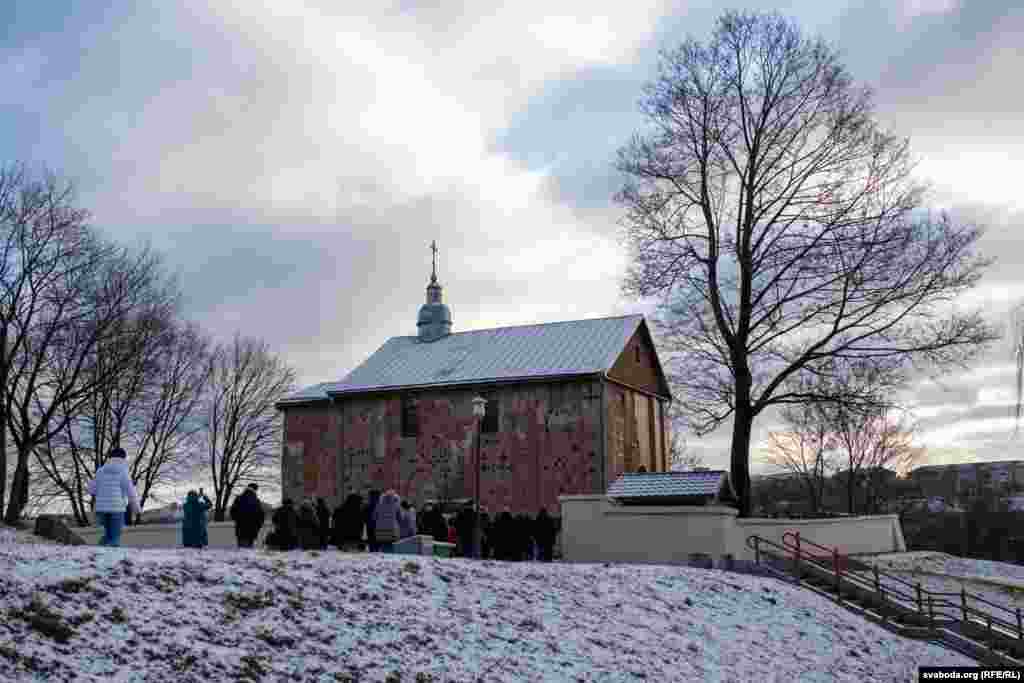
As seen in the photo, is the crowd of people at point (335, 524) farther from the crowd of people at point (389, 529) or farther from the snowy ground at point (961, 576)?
the snowy ground at point (961, 576)

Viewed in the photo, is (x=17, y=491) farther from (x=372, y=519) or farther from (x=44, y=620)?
(x=44, y=620)

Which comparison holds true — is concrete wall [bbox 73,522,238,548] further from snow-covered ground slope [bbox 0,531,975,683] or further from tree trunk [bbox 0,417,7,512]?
snow-covered ground slope [bbox 0,531,975,683]

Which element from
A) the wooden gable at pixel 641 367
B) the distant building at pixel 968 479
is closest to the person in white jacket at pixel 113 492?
the wooden gable at pixel 641 367

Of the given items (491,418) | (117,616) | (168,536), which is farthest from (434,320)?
(117,616)

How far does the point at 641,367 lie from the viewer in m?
36.9

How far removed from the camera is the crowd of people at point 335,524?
15719 mm

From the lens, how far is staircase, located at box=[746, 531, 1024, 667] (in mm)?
19703

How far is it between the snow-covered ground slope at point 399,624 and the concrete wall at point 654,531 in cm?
335

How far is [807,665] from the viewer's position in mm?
16172

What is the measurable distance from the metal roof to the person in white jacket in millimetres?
11402

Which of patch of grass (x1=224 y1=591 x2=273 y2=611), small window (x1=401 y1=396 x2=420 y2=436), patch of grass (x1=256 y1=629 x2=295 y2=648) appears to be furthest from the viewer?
small window (x1=401 y1=396 x2=420 y2=436)

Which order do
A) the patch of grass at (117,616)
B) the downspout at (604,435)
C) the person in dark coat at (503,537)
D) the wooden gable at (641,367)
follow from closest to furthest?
A: the patch of grass at (117,616)
the person in dark coat at (503,537)
the downspout at (604,435)
the wooden gable at (641,367)

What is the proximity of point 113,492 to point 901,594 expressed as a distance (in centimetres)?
1505

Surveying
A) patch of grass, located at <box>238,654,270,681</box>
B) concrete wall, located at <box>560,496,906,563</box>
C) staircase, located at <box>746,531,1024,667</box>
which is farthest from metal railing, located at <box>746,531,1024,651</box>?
patch of grass, located at <box>238,654,270,681</box>
